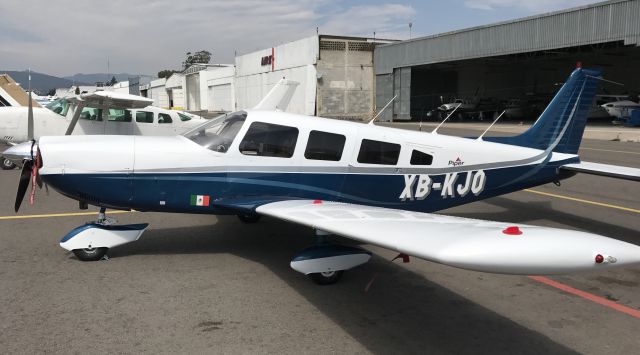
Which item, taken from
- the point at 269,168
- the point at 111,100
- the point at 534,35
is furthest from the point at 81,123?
the point at 534,35

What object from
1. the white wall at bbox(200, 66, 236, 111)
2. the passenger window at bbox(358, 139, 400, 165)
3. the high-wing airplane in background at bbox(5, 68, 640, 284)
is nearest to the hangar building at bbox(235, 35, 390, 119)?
the white wall at bbox(200, 66, 236, 111)

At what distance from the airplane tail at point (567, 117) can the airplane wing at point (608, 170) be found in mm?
359

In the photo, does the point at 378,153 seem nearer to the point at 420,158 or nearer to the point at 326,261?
the point at 420,158

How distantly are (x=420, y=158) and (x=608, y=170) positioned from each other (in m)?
2.96

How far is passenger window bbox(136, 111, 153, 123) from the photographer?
47.0 feet

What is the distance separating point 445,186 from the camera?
6.55 m

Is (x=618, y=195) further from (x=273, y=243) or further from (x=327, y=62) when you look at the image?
(x=327, y=62)

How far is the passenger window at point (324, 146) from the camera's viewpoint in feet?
19.6

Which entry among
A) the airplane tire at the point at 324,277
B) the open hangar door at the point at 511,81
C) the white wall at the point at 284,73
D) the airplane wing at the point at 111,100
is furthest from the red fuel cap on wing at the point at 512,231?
the open hangar door at the point at 511,81

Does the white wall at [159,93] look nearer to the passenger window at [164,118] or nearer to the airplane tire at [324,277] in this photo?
the passenger window at [164,118]

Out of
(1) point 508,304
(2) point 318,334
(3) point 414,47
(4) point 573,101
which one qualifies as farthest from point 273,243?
(3) point 414,47

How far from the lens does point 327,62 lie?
47.0 metres

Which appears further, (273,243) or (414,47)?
(414,47)

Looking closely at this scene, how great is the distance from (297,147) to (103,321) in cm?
287
